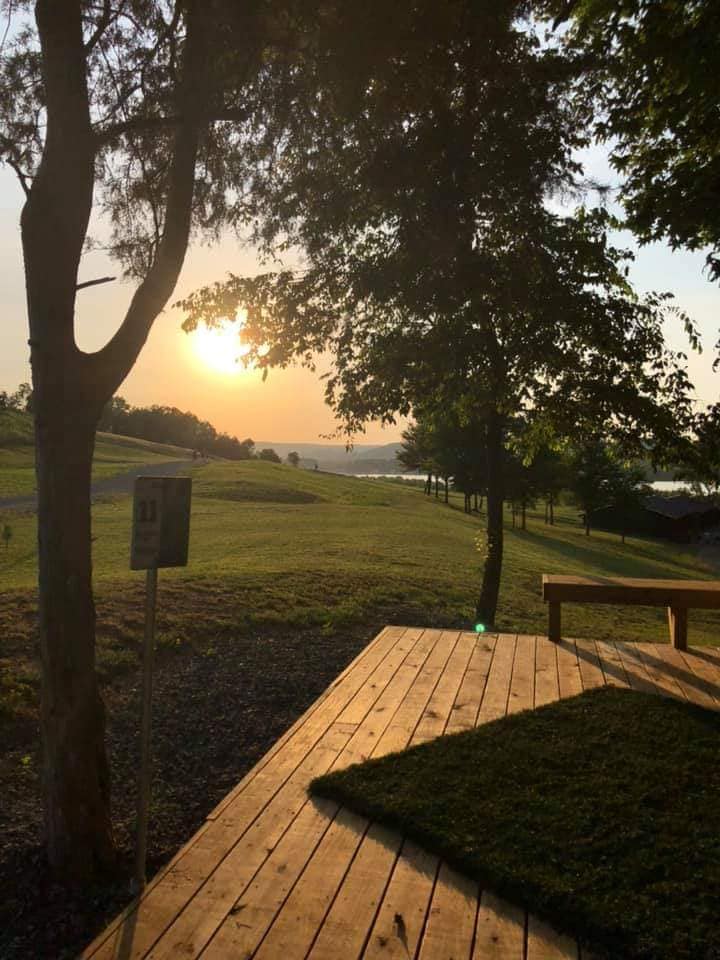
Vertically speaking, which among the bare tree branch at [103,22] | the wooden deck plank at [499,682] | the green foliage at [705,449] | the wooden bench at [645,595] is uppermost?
the bare tree branch at [103,22]

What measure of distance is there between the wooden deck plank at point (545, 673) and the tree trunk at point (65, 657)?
143 inches

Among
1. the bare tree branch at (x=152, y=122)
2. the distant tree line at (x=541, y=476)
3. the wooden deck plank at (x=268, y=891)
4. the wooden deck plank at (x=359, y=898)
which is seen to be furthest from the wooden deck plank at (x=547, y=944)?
the distant tree line at (x=541, y=476)

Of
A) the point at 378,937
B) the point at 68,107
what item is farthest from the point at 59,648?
the point at 68,107

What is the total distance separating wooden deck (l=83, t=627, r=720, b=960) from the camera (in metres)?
2.94

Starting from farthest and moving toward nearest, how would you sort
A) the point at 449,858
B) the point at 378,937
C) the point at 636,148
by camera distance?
the point at 636,148 < the point at 449,858 < the point at 378,937

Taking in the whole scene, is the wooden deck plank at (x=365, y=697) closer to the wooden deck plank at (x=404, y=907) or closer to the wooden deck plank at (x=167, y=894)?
the wooden deck plank at (x=167, y=894)

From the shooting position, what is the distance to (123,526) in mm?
24828

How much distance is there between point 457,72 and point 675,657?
648 centimetres

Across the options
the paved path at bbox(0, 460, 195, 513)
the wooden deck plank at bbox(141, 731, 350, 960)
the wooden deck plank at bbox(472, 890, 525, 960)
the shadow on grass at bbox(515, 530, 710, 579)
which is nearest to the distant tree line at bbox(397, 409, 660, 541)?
the shadow on grass at bbox(515, 530, 710, 579)

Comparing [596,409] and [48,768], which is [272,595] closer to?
[596,409]

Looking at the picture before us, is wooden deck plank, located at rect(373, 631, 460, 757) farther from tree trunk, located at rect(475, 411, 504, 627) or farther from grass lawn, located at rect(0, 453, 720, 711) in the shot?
grass lawn, located at rect(0, 453, 720, 711)

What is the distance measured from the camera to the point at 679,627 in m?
7.99

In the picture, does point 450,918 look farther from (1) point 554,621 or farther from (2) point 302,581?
(2) point 302,581

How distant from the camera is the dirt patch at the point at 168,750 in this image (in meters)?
3.74
